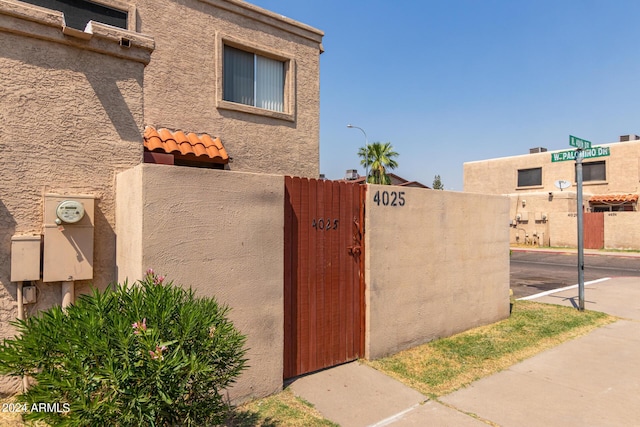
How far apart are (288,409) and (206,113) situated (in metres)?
5.68

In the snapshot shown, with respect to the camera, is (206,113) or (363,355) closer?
(363,355)

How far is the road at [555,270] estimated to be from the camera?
43.4ft

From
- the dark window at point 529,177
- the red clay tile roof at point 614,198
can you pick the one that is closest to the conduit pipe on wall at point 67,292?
the red clay tile roof at point 614,198

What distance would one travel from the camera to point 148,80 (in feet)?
22.9

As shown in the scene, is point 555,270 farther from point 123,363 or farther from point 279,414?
point 123,363

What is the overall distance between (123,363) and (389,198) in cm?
437

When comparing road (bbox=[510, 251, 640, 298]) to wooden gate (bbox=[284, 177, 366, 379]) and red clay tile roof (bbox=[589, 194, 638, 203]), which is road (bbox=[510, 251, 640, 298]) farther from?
wooden gate (bbox=[284, 177, 366, 379])

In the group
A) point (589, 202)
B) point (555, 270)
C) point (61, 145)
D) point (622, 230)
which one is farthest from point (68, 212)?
point (589, 202)

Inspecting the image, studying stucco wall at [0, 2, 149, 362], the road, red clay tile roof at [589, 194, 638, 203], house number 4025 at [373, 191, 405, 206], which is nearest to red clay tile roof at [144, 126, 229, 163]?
stucco wall at [0, 2, 149, 362]

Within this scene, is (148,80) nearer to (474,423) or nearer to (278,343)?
(278,343)

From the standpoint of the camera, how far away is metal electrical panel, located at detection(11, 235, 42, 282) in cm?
350

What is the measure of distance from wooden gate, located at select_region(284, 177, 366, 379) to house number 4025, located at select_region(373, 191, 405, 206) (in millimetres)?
254

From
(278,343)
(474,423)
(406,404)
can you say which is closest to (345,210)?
(278,343)

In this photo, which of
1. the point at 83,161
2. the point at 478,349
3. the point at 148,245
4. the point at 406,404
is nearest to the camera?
the point at 148,245
